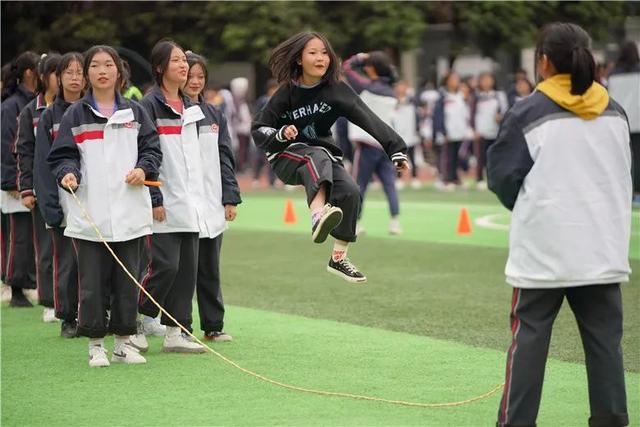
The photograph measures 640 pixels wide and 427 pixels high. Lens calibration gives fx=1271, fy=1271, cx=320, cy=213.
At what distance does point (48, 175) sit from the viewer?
8.70m

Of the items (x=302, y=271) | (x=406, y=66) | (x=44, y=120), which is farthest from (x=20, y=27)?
(x=44, y=120)

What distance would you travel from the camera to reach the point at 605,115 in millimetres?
5871

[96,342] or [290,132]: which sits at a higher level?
[290,132]

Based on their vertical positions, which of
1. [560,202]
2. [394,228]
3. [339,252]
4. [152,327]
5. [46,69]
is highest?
[46,69]

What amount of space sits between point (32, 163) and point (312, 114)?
2802mm

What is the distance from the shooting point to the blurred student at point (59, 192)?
28.7 feet

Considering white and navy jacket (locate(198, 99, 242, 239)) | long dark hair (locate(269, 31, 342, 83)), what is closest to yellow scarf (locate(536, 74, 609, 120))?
long dark hair (locate(269, 31, 342, 83))

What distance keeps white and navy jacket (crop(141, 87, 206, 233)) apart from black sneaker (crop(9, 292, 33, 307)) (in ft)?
10.6

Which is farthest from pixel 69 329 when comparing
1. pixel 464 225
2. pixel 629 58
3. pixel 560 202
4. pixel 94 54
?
pixel 629 58

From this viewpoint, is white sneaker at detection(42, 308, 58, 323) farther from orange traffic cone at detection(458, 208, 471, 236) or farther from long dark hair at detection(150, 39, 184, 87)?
orange traffic cone at detection(458, 208, 471, 236)

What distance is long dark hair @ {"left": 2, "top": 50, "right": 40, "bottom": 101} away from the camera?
1091 cm

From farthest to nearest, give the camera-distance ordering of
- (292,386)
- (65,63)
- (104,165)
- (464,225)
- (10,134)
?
(464,225) → (10,134) → (65,63) → (104,165) → (292,386)

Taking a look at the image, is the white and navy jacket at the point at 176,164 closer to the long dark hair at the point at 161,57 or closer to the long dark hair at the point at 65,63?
the long dark hair at the point at 161,57

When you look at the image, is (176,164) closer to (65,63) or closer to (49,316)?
(65,63)
